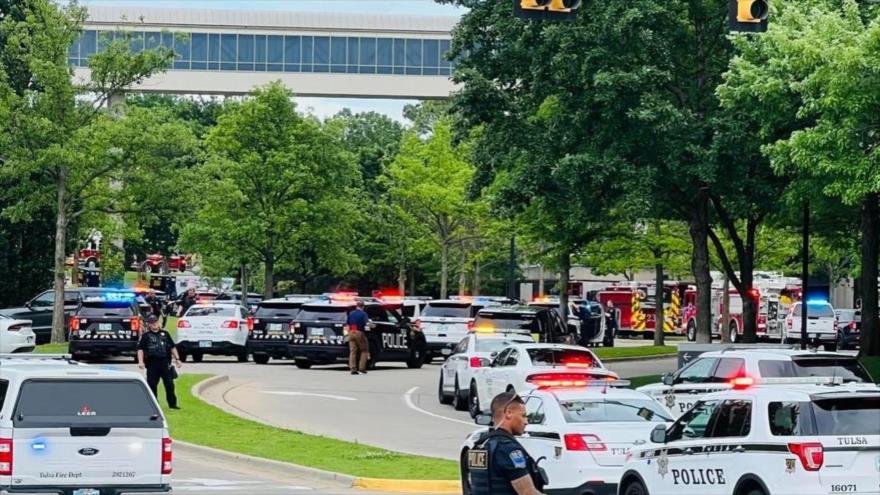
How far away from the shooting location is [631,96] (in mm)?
38781

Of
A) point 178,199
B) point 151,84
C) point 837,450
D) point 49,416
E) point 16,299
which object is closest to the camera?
point 837,450

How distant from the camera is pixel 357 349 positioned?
4081 cm

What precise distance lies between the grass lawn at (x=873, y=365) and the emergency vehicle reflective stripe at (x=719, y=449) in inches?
819

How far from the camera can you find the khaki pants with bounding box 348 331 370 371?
4059 centimetres

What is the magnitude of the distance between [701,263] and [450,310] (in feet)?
22.9

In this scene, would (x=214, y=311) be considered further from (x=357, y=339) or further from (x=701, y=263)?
(x=701, y=263)

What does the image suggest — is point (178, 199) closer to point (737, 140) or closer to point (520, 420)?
point (737, 140)

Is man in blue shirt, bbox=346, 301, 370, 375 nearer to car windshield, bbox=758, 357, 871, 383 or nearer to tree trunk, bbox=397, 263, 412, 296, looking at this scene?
car windshield, bbox=758, 357, 871, 383

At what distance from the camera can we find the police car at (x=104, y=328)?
1626 inches

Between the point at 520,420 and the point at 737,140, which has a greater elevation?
the point at 737,140

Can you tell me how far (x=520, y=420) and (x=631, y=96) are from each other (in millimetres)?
28713

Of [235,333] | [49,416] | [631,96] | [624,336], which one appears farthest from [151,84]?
[49,416]

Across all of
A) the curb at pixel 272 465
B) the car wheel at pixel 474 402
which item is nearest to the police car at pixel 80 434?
the curb at pixel 272 465

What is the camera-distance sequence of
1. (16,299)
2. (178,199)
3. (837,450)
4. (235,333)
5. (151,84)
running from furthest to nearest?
(151,84) → (16,299) → (178,199) → (235,333) → (837,450)
